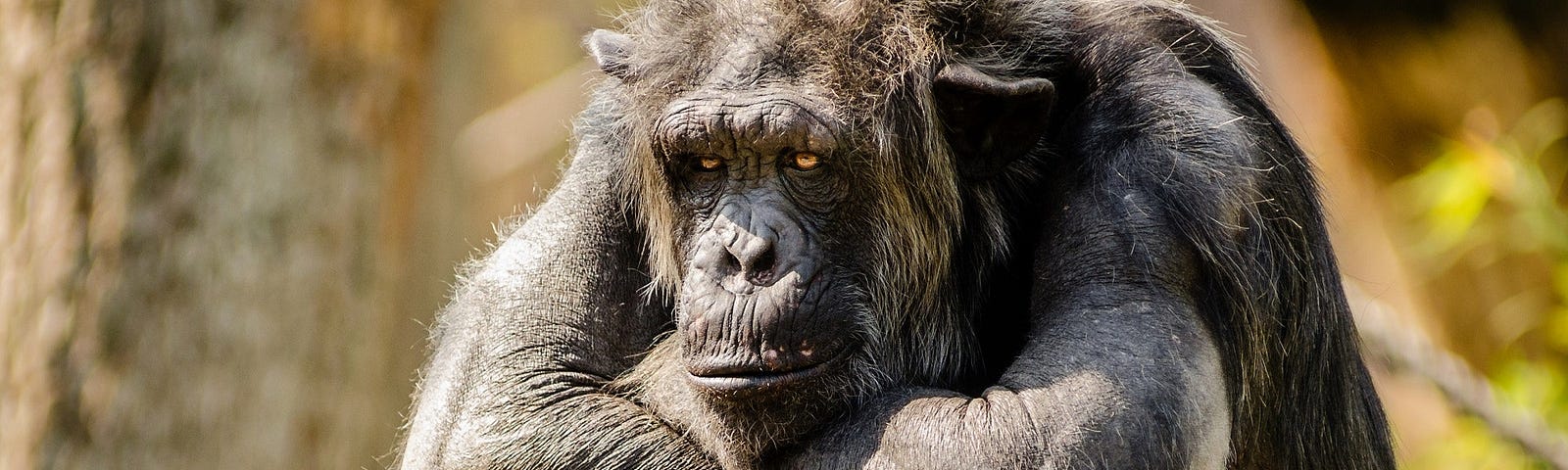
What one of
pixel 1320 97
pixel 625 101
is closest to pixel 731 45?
pixel 625 101

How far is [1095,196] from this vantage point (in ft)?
11.1

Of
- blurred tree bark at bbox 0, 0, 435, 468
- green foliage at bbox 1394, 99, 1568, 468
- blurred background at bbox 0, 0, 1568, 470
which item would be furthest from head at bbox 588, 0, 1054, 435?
green foliage at bbox 1394, 99, 1568, 468

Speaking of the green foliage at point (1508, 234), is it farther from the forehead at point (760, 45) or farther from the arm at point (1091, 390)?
the forehead at point (760, 45)

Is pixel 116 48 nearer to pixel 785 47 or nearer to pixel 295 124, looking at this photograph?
pixel 295 124

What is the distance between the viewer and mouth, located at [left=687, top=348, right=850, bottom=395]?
3.23m

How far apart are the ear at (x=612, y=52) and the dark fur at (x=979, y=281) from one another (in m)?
0.03

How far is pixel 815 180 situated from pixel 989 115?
0.51m

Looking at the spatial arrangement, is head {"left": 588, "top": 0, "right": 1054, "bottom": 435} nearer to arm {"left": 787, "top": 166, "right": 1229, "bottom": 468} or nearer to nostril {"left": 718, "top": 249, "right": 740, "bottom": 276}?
nostril {"left": 718, "top": 249, "right": 740, "bottom": 276}

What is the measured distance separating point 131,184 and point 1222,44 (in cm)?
430

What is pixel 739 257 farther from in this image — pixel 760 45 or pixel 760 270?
pixel 760 45

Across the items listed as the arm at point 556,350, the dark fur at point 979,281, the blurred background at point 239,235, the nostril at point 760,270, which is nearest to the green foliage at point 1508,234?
the blurred background at point 239,235

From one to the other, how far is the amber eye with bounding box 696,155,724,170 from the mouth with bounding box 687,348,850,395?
489 mm

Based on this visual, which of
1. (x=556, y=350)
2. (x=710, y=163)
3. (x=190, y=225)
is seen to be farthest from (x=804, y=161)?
(x=190, y=225)

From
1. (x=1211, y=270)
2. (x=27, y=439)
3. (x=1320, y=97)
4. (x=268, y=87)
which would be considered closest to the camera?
(x=1211, y=270)
